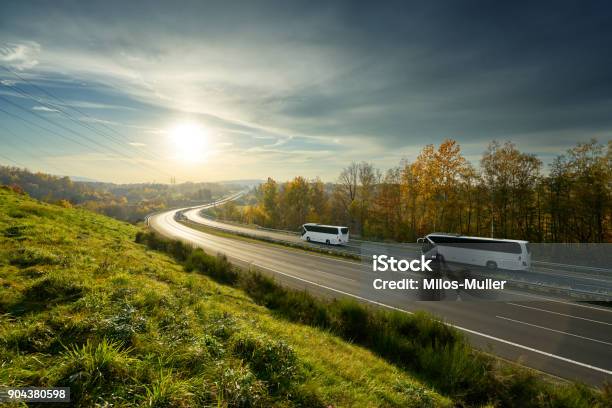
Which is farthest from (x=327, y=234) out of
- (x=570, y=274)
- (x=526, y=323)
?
(x=526, y=323)

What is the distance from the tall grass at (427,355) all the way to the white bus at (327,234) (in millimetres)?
27447

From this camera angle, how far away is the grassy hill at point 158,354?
4.11m

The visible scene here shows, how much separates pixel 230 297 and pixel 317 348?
6.26 metres

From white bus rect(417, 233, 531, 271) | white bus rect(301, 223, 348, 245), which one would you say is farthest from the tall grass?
white bus rect(301, 223, 348, 245)

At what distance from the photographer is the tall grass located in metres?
6.70

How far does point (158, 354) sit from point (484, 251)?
28.5 metres

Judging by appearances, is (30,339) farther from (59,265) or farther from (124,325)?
(59,265)

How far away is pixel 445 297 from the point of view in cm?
1836

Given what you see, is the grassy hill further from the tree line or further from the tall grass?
the tree line

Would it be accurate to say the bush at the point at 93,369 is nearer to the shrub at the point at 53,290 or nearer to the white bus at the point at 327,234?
the shrub at the point at 53,290

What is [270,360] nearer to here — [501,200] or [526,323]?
[526,323]

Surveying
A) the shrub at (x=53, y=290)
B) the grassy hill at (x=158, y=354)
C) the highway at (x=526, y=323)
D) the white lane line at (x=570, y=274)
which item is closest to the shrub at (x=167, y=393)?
the grassy hill at (x=158, y=354)

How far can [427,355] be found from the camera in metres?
8.26

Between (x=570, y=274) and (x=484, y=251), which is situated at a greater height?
(x=484, y=251)
